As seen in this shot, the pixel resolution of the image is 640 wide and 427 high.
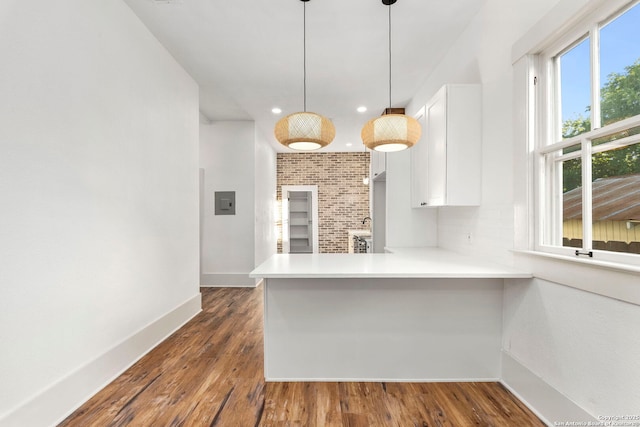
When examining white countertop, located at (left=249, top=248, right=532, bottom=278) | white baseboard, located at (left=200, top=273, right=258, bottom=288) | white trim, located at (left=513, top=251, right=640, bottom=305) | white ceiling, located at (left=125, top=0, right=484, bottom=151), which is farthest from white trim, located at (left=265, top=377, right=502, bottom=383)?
white baseboard, located at (left=200, top=273, right=258, bottom=288)

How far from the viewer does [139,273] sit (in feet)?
8.64

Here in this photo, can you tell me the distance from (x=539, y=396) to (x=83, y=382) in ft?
9.17

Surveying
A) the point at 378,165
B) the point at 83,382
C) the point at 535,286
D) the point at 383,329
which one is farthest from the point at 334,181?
the point at 83,382

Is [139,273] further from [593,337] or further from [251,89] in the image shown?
[593,337]

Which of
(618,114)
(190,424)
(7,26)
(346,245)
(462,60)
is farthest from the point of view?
(346,245)

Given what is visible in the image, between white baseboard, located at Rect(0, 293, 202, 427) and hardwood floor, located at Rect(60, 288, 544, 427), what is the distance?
0.06m

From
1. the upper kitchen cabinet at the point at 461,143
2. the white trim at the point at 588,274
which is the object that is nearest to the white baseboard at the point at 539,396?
the white trim at the point at 588,274

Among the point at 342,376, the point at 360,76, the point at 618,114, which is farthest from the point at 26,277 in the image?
the point at 360,76

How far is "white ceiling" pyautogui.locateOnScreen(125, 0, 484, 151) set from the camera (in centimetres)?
245

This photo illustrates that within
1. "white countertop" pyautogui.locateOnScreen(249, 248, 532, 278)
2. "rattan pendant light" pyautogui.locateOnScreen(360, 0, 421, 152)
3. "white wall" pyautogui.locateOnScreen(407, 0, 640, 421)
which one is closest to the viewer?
"white wall" pyautogui.locateOnScreen(407, 0, 640, 421)

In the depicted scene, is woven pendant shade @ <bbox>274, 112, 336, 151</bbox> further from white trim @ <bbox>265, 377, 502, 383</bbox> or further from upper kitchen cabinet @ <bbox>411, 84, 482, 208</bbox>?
white trim @ <bbox>265, 377, 502, 383</bbox>

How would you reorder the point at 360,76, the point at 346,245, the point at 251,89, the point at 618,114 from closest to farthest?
the point at 618,114 < the point at 360,76 < the point at 251,89 < the point at 346,245

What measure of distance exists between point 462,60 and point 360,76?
116 centimetres

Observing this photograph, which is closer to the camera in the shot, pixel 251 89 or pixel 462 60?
pixel 462 60
